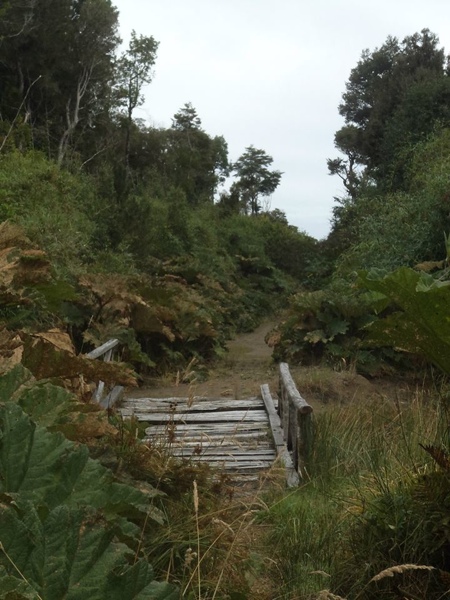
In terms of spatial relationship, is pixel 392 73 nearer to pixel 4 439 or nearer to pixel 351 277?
pixel 351 277

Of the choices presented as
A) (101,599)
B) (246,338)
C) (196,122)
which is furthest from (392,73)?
(101,599)

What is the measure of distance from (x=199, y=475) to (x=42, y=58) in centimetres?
2279

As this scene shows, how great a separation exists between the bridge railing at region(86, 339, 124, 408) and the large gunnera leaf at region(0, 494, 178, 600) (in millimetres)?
4743

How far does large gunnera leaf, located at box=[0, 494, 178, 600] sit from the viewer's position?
1345 mm

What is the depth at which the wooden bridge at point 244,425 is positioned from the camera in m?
5.26

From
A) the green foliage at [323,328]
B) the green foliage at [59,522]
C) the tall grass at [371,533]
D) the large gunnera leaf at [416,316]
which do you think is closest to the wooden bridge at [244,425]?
the tall grass at [371,533]

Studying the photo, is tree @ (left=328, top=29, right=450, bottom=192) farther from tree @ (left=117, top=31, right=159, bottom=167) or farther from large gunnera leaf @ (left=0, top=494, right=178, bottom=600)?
large gunnera leaf @ (left=0, top=494, right=178, bottom=600)

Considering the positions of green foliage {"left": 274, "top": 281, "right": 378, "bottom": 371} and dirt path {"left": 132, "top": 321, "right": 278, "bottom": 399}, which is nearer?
dirt path {"left": 132, "top": 321, "right": 278, "bottom": 399}

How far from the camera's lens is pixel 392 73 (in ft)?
90.4

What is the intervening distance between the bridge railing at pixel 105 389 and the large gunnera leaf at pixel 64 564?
4743 millimetres

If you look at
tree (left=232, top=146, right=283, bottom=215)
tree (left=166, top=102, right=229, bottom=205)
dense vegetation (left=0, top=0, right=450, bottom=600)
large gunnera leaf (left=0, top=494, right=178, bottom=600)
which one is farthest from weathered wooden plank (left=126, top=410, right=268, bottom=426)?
tree (left=232, top=146, right=283, bottom=215)

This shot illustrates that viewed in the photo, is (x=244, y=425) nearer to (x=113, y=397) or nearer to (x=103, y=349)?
(x=113, y=397)

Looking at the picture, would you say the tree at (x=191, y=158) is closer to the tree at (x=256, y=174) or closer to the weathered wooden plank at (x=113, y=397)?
the tree at (x=256, y=174)

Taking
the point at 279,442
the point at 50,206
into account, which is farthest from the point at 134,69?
the point at 279,442
